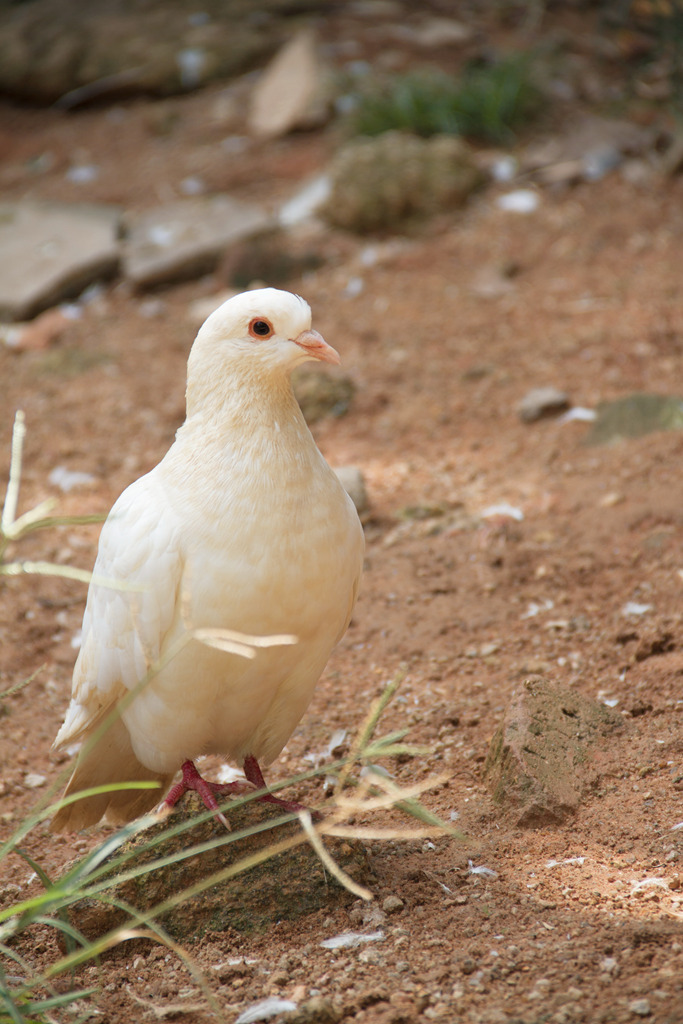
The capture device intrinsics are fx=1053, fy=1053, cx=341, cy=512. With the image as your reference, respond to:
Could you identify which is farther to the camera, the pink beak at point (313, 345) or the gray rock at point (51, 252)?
the gray rock at point (51, 252)

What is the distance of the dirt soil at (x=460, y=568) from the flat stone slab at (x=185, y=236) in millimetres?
187

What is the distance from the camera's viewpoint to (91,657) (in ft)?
9.50

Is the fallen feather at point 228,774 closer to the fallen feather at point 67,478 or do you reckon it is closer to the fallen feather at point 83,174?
the fallen feather at point 67,478

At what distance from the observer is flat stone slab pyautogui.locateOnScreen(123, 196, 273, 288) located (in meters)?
7.15

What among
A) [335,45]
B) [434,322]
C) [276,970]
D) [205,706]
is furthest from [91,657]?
[335,45]

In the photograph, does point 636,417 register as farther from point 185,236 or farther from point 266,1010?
point 185,236

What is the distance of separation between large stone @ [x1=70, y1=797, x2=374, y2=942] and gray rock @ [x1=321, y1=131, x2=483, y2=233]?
16.9 ft

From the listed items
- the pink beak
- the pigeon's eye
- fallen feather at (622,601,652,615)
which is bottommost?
fallen feather at (622,601,652,615)

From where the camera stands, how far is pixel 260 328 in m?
2.70

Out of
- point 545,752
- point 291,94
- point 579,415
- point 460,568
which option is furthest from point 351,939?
point 291,94

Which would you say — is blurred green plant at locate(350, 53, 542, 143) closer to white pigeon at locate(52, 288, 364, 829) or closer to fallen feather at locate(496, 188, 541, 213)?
fallen feather at locate(496, 188, 541, 213)

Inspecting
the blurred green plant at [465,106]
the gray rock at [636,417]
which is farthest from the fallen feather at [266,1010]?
the blurred green plant at [465,106]

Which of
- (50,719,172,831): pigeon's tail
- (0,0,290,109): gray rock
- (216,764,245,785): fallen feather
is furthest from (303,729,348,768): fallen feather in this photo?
(0,0,290,109): gray rock

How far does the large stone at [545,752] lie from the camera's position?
2.87 meters
